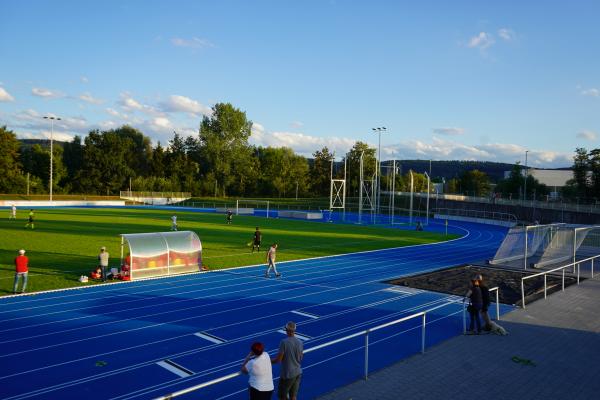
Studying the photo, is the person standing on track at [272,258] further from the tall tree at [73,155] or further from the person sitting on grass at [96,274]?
the tall tree at [73,155]

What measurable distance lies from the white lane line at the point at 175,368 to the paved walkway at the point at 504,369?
2945 millimetres

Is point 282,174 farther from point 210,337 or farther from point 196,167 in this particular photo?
point 210,337

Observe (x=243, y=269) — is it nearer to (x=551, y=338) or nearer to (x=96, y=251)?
(x=96, y=251)

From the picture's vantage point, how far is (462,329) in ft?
44.2

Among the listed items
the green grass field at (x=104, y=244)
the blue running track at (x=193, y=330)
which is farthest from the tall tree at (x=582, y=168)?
the blue running track at (x=193, y=330)

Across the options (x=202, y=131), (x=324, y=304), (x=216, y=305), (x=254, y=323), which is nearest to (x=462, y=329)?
(x=324, y=304)

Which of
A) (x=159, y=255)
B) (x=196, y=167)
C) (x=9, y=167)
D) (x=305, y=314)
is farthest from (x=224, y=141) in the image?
(x=305, y=314)

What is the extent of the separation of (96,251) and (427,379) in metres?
21.6

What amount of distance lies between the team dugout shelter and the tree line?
7136 centimetres

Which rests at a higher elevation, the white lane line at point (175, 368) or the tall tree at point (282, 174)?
the tall tree at point (282, 174)

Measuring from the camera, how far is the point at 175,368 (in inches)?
390

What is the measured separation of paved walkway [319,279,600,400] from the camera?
881 cm

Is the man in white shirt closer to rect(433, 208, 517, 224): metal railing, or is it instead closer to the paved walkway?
the paved walkway

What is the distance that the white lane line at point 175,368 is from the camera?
31.4ft
